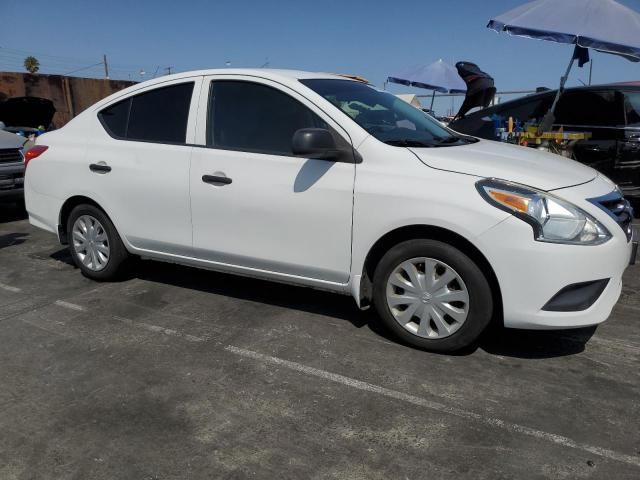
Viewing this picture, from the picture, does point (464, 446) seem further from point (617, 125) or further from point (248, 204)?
point (617, 125)

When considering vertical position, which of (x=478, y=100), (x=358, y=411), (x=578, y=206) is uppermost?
(x=478, y=100)

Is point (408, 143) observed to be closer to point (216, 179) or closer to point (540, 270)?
point (540, 270)

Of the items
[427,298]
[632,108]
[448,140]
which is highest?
[632,108]

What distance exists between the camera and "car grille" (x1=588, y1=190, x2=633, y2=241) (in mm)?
3059

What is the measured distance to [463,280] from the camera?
305cm

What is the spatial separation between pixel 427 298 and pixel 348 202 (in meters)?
0.73

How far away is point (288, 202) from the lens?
3.48 m

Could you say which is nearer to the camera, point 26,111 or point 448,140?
point 448,140

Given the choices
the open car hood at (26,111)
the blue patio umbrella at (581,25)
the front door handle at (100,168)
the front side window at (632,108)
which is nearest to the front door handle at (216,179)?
the front door handle at (100,168)

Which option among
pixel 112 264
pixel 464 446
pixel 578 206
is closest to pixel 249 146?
pixel 112 264

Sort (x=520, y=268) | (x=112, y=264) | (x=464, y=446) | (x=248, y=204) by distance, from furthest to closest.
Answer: (x=112, y=264) → (x=248, y=204) → (x=520, y=268) → (x=464, y=446)

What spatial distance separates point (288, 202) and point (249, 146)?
20.9 inches

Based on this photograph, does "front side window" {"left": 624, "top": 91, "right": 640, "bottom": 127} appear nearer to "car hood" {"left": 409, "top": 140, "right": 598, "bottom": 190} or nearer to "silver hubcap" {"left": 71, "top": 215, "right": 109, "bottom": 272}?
"car hood" {"left": 409, "top": 140, "right": 598, "bottom": 190}

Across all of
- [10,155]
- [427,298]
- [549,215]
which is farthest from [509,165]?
[10,155]
